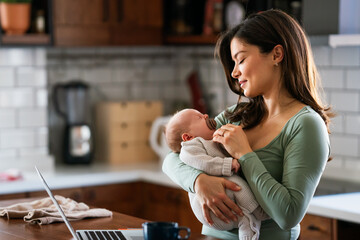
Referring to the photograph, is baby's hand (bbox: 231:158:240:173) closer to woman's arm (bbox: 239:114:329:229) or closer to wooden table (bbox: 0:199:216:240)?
woman's arm (bbox: 239:114:329:229)

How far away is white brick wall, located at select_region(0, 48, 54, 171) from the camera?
14.0 ft

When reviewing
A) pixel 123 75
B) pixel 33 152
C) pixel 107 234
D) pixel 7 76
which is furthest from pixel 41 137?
pixel 107 234

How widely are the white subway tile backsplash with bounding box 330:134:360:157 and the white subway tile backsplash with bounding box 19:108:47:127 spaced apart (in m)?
1.86

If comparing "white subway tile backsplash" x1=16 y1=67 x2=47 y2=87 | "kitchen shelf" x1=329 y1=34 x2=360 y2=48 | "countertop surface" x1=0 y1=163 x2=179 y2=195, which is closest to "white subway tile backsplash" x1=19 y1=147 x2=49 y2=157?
"countertop surface" x1=0 y1=163 x2=179 y2=195

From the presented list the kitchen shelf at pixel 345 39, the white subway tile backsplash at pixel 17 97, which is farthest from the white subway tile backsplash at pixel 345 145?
the white subway tile backsplash at pixel 17 97

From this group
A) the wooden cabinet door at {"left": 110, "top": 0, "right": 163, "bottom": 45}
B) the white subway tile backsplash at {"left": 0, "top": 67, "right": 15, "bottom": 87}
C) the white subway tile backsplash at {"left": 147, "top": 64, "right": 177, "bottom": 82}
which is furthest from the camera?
the white subway tile backsplash at {"left": 147, "top": 64, "right": 177, "bottom": 82}

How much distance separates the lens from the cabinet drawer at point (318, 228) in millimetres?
3068

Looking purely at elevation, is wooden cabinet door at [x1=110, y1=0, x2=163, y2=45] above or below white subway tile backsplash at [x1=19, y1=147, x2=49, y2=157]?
above

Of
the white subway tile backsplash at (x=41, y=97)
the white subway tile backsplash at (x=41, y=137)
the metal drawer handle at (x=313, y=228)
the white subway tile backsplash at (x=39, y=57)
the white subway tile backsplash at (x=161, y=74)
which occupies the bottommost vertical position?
the metal drawer handle at (x=313, y=228)

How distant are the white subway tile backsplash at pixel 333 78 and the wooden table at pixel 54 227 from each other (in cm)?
199

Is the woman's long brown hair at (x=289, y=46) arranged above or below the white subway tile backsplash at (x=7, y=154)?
above

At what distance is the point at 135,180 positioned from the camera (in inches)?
170

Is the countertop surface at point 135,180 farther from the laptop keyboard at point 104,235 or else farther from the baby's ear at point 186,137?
the laptop keyboard at point 104,235

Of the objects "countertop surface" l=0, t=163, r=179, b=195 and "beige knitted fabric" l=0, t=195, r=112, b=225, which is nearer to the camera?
"beige knitted fabric" l=0, t=195, r=112, b=225
